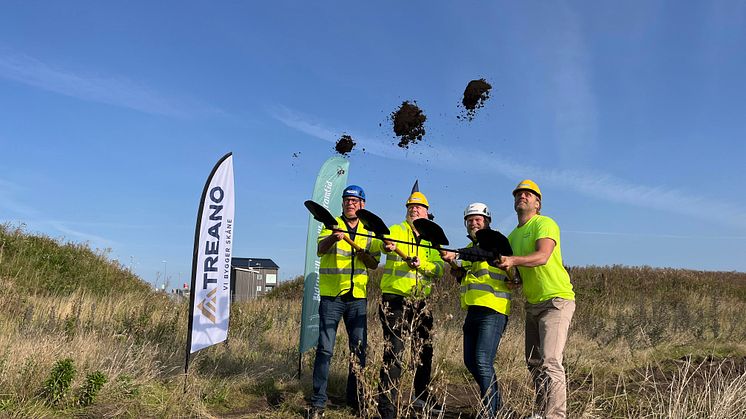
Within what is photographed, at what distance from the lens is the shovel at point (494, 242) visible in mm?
3527

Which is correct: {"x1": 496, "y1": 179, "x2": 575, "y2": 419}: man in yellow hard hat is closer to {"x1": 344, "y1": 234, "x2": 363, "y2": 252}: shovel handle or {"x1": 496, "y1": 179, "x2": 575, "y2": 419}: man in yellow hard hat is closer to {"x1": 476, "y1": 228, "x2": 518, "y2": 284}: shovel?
{"x1": 476, "y1": 228, "x2": 518, "y2": 284}: shovel

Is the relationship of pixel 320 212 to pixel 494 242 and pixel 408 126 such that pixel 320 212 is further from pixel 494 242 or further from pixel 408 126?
pixel 408 126

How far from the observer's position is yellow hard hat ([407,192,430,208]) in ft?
16.5

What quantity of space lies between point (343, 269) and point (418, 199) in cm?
97

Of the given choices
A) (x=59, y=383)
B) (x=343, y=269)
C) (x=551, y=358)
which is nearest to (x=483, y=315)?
(x=551, y=358)

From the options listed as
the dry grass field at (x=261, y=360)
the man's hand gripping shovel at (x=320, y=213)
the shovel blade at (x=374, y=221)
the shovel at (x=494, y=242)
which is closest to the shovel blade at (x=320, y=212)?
the man's hand gripping shovel at (x=320, y=213)

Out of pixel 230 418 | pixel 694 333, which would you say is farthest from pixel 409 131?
pixel 694 333

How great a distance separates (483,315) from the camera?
4.33 metres

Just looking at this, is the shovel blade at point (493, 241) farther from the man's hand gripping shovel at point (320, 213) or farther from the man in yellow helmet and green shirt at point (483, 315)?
the man's hand gripping shovel at point (320, 213)

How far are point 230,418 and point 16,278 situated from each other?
10500 millimetres

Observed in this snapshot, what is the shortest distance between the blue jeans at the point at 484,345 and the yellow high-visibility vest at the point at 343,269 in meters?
1.10

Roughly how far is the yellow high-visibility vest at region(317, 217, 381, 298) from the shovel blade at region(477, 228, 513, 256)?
5.15 ft

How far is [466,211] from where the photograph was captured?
15.3 ft

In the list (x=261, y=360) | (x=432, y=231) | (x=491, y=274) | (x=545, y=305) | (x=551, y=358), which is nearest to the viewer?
(x=432, y=231)
